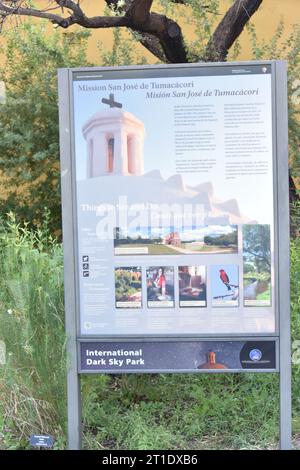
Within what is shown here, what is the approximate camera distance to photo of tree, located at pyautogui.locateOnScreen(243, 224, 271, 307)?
3197 mm

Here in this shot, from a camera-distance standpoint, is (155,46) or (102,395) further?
(155,46)

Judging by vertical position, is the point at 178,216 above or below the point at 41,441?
above

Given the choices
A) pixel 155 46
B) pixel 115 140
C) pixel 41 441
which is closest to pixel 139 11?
pixel 155 46

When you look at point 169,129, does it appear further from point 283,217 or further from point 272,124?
point 283,217

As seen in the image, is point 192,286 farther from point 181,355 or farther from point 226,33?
point 226,33

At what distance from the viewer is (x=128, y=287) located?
3.27m

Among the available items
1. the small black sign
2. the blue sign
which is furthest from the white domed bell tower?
the blue sign

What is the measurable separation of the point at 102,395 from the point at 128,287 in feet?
4.06

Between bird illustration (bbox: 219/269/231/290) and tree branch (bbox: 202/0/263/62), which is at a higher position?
tree branch (bbox: 202/0/263/62)

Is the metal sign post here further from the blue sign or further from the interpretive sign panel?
the blue sign

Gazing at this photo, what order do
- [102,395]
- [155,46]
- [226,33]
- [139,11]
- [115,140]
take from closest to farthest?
[115,140] → [102,395] → [139,11] → [226,33] → [155,46]

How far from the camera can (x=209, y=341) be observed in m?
3.24

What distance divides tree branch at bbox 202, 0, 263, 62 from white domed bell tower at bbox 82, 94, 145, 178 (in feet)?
15.9

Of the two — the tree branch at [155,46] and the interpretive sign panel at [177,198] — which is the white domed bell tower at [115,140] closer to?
the interpretive sign panel at [177,198]
